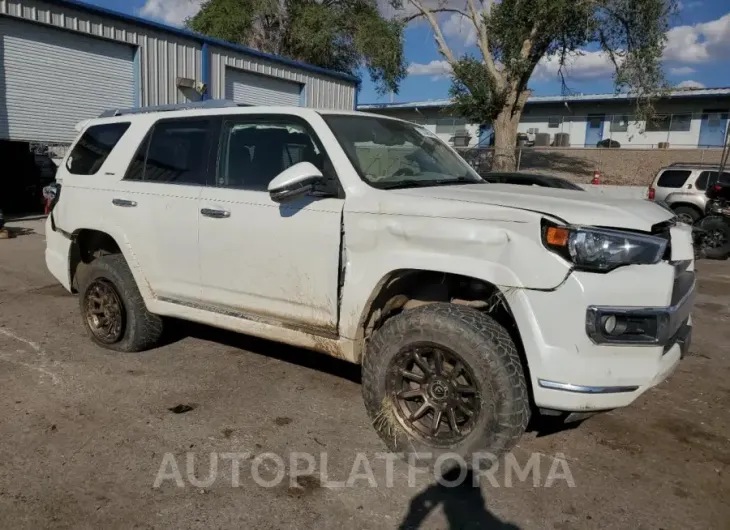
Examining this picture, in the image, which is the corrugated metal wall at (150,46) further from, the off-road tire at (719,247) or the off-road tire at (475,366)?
the off-road tire at (475,366)

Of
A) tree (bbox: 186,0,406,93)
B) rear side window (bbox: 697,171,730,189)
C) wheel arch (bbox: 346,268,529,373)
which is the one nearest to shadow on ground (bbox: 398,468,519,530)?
wheel arch (bbox: 346,268,529,373)

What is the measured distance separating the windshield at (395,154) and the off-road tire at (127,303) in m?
2.11

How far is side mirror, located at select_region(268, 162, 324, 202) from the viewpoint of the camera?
3.43 m

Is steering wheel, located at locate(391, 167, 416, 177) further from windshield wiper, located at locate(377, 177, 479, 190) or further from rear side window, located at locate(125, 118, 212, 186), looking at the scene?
rear side window, located at locate(125, 118, 212, 186)

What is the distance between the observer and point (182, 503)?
297 cm

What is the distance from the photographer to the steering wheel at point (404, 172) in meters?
3.94

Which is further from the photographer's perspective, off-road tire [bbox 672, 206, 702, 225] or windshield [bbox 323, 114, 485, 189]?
off-road tire [bbox 672, 206, 702, 225]

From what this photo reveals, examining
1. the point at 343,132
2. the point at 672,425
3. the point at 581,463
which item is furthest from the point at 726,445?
the point at 343,132

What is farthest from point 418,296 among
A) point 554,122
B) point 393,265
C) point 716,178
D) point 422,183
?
point 554,122

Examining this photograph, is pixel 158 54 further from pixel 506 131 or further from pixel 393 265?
pixel 393 265

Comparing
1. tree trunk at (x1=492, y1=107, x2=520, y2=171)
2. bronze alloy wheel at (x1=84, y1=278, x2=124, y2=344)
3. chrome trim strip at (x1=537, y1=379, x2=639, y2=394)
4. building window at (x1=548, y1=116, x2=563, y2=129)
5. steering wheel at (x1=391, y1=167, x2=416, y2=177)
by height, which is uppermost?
building window at (x1=548, y1=116, x2=563, y2=129)

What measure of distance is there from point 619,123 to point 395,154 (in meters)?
37.7

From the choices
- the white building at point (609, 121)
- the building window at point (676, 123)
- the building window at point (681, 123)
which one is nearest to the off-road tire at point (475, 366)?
the white building at point (609, 121)

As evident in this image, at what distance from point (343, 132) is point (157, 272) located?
1782 millimetres
